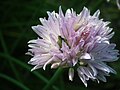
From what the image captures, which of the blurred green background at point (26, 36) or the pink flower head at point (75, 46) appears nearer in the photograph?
the pink flower head at point (75, 46)

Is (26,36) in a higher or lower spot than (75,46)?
higher

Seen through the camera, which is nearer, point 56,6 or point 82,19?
point 82,19

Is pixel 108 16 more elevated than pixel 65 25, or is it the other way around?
pixel 108 16

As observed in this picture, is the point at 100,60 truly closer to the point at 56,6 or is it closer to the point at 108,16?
the point at 56,6

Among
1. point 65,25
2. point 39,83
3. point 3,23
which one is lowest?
point 39,83

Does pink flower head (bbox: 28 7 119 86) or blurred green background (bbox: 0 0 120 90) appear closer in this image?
pink flower head (bbox: 28 7 119 86)

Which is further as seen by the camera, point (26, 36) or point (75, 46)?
point (26, 36)

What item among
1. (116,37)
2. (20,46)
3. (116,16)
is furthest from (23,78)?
(116,16)

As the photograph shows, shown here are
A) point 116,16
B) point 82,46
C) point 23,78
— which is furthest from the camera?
point 116,16
